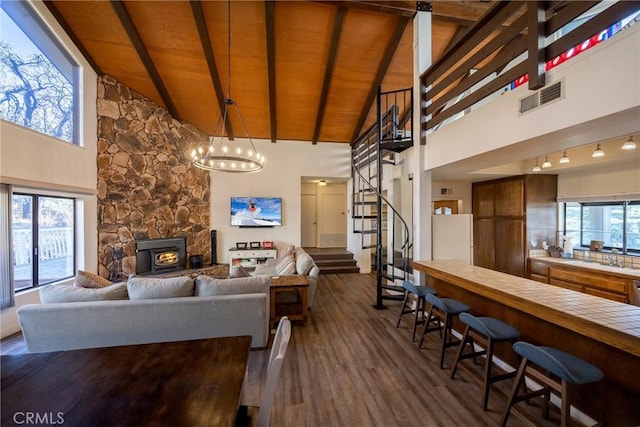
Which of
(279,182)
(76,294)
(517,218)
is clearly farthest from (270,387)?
(279,182)

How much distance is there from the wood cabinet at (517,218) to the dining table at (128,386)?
16.4 feet

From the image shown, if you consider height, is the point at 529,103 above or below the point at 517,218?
above

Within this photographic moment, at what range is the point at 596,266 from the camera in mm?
3781

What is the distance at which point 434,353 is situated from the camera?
2941 millimetres

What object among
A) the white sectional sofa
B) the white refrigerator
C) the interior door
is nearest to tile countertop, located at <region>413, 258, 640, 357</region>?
the white refrigerator

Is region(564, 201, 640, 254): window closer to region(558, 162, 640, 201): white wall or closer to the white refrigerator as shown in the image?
region(558, 162, 640, 201): white wall

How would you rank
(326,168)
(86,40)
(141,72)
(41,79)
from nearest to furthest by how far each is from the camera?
(41,79) → (86,40) → (141,72) → (326,168)

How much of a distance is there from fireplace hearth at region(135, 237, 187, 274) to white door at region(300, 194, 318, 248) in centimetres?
401

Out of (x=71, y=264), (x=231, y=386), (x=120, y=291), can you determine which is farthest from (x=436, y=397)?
(x=71, y=264)

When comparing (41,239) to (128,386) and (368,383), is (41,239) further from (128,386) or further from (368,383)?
(368,383)

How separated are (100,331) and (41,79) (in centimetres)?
390

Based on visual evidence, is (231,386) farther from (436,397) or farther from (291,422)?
(436,397)

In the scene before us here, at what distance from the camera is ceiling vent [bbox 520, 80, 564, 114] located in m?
1.97

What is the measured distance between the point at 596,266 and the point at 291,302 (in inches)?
175
